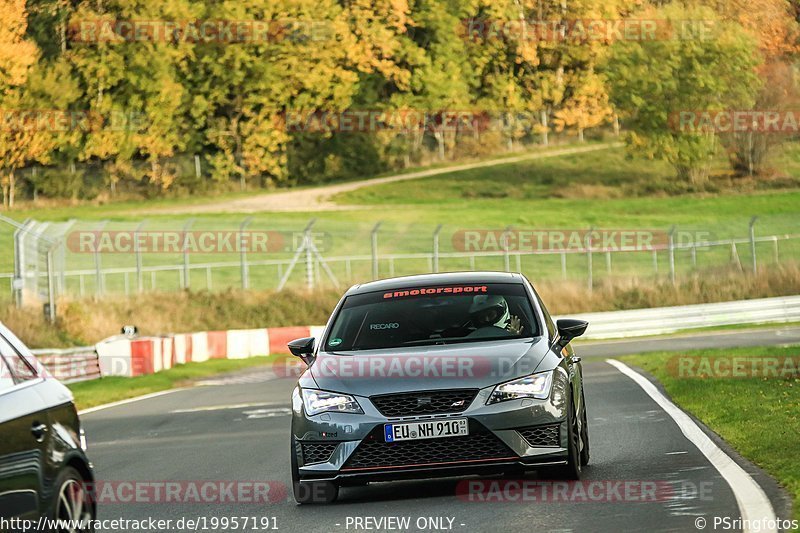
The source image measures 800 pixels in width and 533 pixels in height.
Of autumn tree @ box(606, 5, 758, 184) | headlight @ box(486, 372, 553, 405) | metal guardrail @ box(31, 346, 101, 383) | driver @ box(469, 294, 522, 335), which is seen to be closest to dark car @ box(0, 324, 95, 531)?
headlight @ box(486, 372, 553, 405)

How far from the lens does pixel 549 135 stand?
90250 mm

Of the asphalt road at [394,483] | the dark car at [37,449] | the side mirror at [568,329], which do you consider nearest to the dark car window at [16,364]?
the dark car at [37,449]

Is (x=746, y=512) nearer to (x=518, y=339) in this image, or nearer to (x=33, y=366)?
(x=518, y=339)

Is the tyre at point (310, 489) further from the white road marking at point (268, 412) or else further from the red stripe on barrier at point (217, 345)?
the red stripe on barrier at point (217, 345)

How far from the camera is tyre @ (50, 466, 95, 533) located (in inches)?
307

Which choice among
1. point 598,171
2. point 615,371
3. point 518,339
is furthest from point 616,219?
point 518,339

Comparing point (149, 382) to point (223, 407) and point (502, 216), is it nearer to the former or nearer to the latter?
point (223, 407)

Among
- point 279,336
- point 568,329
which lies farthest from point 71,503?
point 279,336

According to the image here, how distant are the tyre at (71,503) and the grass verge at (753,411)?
154 inches

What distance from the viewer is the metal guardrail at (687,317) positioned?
3738 centimetres

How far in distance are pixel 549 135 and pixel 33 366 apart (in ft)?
272

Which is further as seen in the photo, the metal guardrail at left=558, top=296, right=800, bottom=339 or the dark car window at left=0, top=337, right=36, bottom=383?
the metal guardrail at left=558, top=296, right=800, bottom=339

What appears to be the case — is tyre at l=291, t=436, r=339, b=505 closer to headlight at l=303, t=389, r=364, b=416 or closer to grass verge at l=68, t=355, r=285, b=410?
headlight at l=303, t=389, r=364, b=416

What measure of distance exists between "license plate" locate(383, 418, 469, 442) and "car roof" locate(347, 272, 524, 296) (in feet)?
6.29
